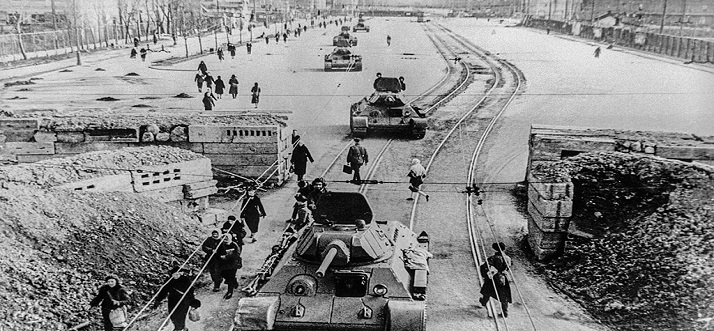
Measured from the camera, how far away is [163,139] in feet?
64.0

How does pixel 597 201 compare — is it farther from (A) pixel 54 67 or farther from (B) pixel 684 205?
(A) pixel 54 67

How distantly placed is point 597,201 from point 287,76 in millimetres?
28447

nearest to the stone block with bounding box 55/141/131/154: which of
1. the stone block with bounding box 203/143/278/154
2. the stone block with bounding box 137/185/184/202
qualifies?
the stone block with bounding box 203/143/278/154

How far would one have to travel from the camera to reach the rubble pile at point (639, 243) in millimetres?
11219

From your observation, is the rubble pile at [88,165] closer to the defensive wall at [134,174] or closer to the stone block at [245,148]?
the defensive wall at [134,174]

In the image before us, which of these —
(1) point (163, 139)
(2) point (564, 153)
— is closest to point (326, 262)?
(1) point (163, 139)

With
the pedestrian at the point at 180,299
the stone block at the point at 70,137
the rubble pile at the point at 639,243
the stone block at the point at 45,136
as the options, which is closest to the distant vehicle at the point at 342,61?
the stone block at the point at 70,137

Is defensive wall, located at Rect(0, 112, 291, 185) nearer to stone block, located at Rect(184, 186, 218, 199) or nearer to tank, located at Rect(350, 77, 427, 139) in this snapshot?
stone block, located at Rect(184, 186, 218, 199)

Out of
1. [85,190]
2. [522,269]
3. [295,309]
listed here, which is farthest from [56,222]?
[522,269]

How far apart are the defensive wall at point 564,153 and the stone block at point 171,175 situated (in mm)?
8471

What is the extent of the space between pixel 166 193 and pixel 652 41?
46179 mm

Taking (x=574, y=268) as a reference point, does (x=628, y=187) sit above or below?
above

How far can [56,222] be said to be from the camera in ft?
40.0

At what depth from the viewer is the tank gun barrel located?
29.9ft
